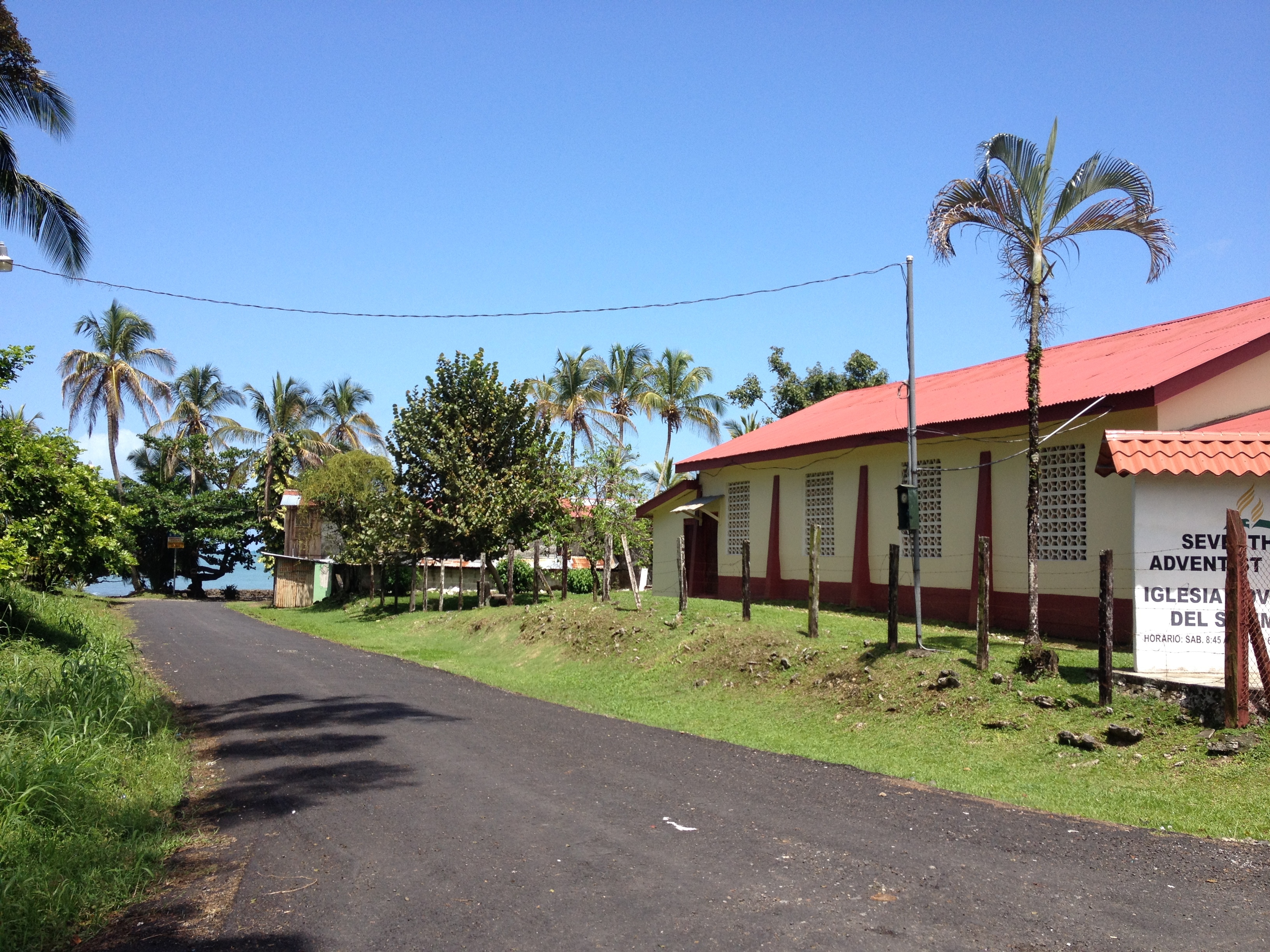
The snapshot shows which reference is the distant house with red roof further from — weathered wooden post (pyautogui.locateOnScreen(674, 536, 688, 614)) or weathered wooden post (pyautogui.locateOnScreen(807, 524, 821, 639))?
weathered wooden post (pyautogui.locateOnScreen(674, 536, 688, 614))

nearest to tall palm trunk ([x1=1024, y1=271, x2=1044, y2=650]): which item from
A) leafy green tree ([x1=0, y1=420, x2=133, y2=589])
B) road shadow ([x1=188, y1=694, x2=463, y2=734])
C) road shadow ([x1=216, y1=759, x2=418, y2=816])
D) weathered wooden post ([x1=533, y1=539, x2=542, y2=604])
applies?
road shadow ([x1=188, y1=694, x2=463, y2=734])

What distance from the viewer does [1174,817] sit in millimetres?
7852

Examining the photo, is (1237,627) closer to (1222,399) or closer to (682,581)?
(1222,399)

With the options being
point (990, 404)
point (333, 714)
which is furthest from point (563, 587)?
point (333, 714)

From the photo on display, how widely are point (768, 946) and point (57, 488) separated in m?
15.5

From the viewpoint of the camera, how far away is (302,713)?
12.5 meters

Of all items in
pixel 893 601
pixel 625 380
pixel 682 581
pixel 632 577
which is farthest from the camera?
pixel 625 380

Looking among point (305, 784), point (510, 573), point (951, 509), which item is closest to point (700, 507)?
point (510, 573)

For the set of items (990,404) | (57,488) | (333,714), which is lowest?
(333,714)

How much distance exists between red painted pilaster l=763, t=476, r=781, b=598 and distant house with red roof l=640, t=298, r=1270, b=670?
0.13 feet

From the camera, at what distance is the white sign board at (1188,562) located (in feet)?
35.6

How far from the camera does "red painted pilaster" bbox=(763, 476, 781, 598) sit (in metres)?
23.9

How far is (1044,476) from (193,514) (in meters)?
45.6

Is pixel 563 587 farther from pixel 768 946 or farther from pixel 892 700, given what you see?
pixel 768 946
